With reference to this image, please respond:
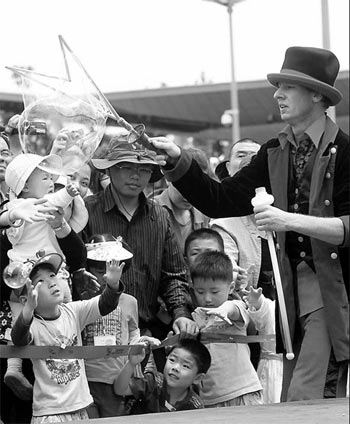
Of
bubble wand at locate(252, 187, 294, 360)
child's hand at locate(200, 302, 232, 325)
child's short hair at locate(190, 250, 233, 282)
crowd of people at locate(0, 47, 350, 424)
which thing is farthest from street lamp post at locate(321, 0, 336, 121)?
bubble wand at locate(252, 187, 294, 360)

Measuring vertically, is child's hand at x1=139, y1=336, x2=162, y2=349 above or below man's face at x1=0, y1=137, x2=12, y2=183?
below

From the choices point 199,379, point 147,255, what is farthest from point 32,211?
point 199,379

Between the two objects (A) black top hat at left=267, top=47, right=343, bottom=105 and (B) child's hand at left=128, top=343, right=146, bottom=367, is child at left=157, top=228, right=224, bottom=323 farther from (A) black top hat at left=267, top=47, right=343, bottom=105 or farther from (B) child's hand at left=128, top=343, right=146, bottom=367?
(A) black top hat at left=267, top=47, right=343, bottom=105

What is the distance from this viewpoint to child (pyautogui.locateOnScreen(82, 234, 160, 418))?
535cm

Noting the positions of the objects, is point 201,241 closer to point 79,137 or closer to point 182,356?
point 182,356

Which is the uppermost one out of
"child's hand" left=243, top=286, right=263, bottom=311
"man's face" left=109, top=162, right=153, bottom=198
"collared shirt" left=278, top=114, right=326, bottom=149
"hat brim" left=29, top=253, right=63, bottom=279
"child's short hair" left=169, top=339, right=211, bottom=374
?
"collared shirt" left=278, top=114, right=326, bottom=149

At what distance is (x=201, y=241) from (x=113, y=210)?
0.68 m

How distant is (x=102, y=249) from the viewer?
5328mm

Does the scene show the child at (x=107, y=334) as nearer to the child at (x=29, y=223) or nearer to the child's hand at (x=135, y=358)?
the child's hand at (x=135, y=358)

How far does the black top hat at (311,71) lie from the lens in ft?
15.6

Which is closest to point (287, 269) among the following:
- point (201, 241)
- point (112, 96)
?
point (201, 241)

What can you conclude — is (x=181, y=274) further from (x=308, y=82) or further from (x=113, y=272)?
(x=308, y=82)

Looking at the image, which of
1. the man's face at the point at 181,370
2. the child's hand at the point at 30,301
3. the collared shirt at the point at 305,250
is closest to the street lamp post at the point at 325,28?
the man's face at the point at 181,370

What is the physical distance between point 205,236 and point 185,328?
0.77 m
